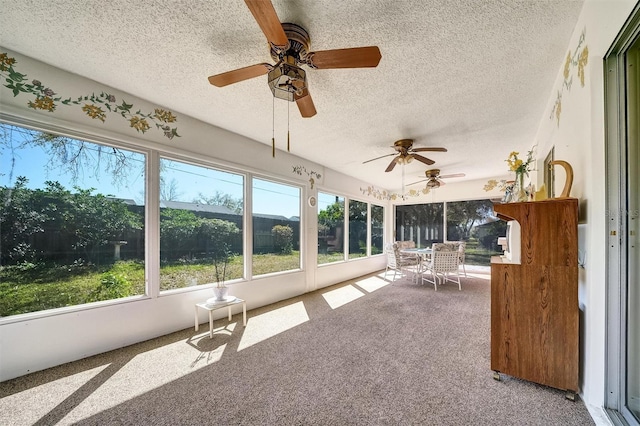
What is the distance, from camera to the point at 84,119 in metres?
2.29

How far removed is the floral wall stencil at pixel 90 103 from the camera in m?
1.93

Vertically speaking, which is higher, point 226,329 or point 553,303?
point 553,303

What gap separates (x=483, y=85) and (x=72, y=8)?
10.0ft

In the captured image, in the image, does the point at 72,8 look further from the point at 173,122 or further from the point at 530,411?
the point at 530,411

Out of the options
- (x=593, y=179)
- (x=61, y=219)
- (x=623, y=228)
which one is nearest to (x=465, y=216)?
(x=593, y=179)

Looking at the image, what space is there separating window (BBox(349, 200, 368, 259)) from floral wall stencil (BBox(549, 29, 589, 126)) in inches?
165

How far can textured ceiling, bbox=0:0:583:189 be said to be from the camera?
4.96ft

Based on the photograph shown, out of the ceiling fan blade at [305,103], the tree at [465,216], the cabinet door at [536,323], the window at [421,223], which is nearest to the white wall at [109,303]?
the ceiling fan blade at [305,103]

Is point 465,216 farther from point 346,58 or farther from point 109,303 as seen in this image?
point 109,303

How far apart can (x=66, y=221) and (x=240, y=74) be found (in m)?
2.07

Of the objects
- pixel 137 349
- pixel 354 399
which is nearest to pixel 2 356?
pixel 137 349

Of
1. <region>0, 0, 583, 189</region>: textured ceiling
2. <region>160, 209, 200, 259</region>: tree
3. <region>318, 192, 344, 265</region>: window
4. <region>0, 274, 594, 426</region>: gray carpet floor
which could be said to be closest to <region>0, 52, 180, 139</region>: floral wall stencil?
<region>0, 0, 583, 189</region>: textured ceiling

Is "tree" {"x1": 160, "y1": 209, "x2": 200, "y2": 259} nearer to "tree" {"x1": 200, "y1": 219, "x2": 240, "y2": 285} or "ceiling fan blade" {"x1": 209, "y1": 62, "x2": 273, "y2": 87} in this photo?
"tree" {"x1": 200, "y1": 219, "x2": 240, "y2": 285}

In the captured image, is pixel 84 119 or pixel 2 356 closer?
pixel 2 356
